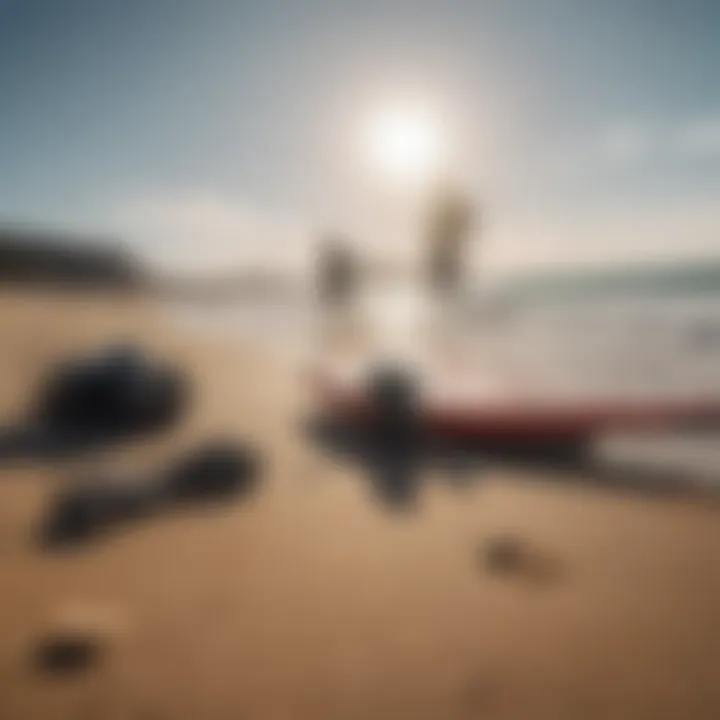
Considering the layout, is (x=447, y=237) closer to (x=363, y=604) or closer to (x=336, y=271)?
(x=336, y=271)

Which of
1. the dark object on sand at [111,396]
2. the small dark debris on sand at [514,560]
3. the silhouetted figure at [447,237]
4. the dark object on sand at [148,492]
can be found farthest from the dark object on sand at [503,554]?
the dark object on sand at [111,396]

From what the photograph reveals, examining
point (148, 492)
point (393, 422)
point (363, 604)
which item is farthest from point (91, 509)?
point (393, 422)

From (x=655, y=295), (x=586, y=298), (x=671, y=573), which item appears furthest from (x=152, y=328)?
(x=655, y=295)

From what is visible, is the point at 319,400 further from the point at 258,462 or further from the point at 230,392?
the point at 258,462

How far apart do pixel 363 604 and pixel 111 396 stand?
52.3 inches

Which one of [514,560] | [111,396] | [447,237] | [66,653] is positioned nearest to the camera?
[66,653]

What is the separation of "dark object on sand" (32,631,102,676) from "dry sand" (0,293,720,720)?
3cm

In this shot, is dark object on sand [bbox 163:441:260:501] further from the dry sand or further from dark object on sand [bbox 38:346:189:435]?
dark object on sand [bbox 38:346:189:435]

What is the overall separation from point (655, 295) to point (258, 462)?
516cm

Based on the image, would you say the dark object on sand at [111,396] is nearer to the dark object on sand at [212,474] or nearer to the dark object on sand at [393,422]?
the dark object on sand at [212,474]

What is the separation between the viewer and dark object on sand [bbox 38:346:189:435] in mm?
2361

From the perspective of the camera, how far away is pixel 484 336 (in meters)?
3.31

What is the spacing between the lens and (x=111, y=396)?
2.44 m

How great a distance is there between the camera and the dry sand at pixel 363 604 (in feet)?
4.51
